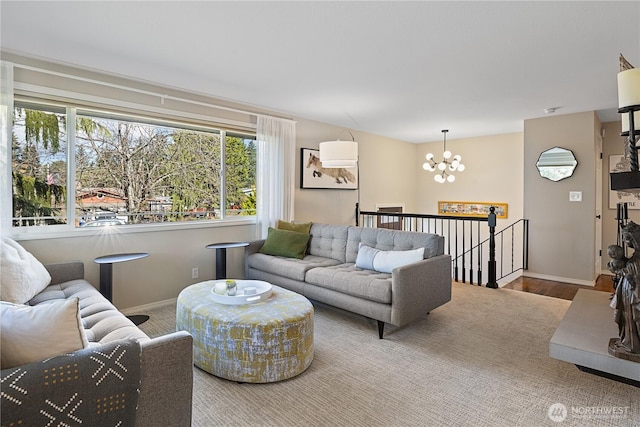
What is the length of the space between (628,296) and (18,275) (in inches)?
150

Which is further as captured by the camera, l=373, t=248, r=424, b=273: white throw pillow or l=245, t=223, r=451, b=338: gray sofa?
l=373, t=248, r=424, b=273: white throw pillow

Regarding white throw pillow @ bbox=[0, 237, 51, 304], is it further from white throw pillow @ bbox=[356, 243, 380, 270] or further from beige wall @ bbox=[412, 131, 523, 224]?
beige wall @ bbox=[412, 131, 523, 224]

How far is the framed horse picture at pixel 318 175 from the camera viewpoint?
5195mm

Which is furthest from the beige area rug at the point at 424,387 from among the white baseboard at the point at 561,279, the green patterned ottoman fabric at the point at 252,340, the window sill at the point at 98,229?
the white baseboard at the point at 561,279

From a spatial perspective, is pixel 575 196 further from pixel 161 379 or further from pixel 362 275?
pixel 161 379

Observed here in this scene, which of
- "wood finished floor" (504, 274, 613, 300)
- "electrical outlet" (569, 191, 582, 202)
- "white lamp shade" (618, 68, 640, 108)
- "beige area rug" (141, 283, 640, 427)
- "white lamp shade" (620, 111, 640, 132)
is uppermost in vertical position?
"white lamp shade" (618, 68, 640, 108)

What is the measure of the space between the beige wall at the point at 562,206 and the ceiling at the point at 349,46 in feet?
2.09

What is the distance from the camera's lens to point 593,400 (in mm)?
1972

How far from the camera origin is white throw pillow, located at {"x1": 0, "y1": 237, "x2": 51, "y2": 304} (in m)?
2.21

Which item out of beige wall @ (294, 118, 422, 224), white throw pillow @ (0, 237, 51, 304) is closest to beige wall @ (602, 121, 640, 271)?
beige wall @ (294, 118, 422, 224)

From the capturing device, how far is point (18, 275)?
229 centimetres

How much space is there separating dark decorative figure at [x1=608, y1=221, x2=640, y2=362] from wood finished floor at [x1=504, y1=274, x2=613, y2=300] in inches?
95.6

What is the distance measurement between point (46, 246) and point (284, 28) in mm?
2811

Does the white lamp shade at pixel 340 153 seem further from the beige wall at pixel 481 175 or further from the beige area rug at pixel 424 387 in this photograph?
the beige wall at pixel 481 175
